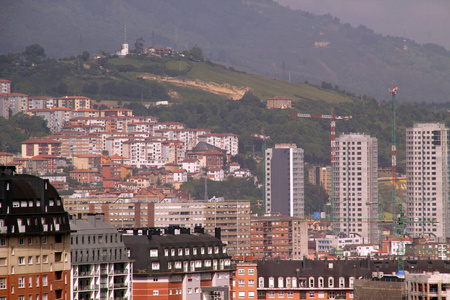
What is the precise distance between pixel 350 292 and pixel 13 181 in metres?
37.3

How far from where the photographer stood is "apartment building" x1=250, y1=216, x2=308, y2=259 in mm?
168125

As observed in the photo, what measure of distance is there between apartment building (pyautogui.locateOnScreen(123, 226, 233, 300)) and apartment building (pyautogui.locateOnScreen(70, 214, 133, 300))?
191cm

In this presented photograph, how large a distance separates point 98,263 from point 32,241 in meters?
22.6

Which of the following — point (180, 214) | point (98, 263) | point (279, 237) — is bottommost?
point (98, 263)

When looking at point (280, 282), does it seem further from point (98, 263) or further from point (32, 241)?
point (32, 241)

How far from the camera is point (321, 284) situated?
76.9 m

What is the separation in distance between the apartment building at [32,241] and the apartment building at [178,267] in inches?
915

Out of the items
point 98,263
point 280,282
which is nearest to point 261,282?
point 280,282

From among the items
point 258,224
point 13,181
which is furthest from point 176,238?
point 258,224

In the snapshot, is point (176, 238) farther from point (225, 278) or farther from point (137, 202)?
point (137, 202)

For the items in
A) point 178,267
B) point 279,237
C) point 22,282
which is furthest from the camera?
point 279,237

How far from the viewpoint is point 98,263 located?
63.0 meters

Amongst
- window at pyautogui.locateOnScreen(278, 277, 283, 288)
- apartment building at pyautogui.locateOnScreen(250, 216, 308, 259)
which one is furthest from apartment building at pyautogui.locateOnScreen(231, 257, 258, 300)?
apartment building at pyautogui.locateOnScreen(250, 216, 308, 259)

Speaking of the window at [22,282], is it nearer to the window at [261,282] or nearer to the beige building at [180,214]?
the window at [261,282]
